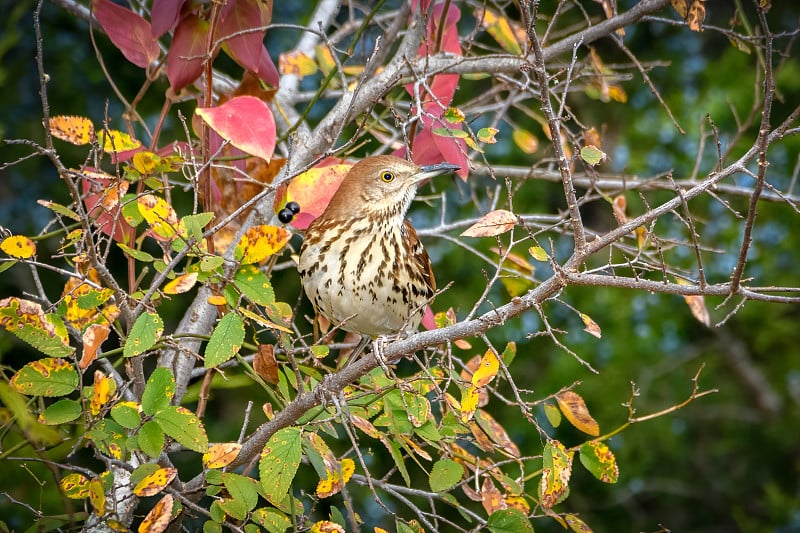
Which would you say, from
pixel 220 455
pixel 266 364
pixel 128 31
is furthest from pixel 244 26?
pixel 220 455

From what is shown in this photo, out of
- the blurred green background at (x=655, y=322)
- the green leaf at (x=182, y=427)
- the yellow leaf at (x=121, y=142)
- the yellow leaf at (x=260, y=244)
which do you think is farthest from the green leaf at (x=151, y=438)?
the blurred green background at (x=655, y=322)

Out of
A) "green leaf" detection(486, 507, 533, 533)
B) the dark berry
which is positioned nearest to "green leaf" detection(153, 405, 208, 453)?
"green leaf" detection(486, 507, 533, 533)

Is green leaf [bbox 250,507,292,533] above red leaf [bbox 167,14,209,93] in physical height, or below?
below

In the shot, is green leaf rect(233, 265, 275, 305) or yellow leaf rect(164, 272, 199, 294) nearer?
yellow leaf rect(164, 272, 199, 294)

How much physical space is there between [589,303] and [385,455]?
55.9 inches

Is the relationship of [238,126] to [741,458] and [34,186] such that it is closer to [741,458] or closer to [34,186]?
[34,186]

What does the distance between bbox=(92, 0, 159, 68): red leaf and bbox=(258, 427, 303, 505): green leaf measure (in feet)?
4.02

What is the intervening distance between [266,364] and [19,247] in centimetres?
66

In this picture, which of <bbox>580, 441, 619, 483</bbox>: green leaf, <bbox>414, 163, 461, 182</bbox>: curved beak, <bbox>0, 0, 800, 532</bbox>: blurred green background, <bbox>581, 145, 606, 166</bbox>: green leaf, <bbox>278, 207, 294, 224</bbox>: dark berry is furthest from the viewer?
<bbox>0, 0, 800, 532</bbox>: blurred green background

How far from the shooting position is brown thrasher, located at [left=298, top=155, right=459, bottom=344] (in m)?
2.94

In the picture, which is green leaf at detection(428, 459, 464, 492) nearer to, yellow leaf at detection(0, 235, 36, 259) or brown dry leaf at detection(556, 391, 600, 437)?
brown dry leaf at detection(556, 391, 600, 437)

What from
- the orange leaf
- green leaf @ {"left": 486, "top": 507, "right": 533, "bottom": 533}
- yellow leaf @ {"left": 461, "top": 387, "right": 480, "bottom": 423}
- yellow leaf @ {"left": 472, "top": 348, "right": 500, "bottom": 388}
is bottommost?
green leaf @ {"left": 486, "top": 507, "right": 533, "bottom": 533}

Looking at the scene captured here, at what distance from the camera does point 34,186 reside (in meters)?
Result: 5.47

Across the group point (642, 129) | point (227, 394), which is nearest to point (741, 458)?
point (642, 129)
